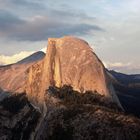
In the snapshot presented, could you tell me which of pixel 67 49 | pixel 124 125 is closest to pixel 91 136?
pixel 124 125

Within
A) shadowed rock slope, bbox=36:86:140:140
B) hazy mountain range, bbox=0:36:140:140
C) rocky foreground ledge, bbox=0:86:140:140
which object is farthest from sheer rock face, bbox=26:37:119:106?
shadowed rock slope, bbox=36:86:140:140

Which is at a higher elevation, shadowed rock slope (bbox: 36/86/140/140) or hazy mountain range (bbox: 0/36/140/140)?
hazy mountain range (bbox: 0/36/140/140)

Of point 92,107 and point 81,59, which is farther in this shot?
point 81,59

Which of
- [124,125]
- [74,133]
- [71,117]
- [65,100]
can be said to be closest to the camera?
[124,125]

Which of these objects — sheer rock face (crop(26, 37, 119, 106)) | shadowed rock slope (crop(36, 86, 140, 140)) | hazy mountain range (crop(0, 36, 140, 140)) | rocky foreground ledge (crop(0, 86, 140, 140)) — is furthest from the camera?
sheer rock face (crop(26, 37, 119, 106))

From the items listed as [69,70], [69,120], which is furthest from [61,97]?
[69,120]

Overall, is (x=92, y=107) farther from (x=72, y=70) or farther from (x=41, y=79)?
(x=41, y=79)

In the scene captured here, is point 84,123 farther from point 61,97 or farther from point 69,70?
point 69,70

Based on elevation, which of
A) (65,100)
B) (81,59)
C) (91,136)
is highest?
(81,59)

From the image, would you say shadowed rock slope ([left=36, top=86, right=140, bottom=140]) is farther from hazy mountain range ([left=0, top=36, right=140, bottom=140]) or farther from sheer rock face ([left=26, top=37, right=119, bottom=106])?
sheer rock face ([left=26, top=37, right=119, bottom=106])
